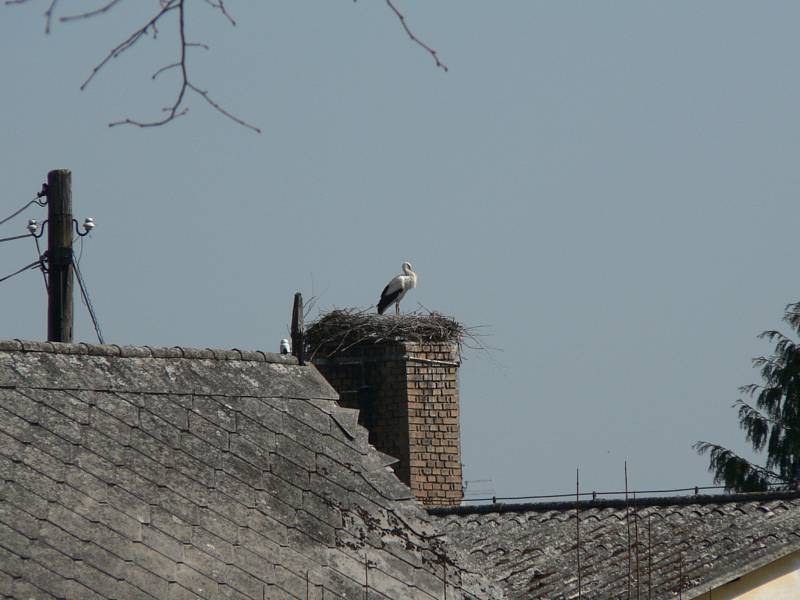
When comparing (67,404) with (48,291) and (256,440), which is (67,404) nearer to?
(256,440)

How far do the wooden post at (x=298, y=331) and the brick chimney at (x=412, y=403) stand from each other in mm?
8126

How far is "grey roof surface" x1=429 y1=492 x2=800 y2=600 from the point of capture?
12289 mm

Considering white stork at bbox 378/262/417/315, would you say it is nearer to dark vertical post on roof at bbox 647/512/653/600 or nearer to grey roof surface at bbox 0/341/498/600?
dark vertical post on roof at bbox 647/512/653/600

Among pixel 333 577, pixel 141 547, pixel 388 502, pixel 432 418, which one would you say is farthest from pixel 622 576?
pixel 432 418

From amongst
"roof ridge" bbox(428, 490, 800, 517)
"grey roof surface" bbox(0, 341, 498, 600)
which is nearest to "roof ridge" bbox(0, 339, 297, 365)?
"grey roof surface" bbox(0, 341, 498, 600)

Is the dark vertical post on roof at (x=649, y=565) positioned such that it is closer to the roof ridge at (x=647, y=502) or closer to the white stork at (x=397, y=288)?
the roof ridge at (x=647, y=502)

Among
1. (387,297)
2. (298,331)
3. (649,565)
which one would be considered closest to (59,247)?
(298,331)

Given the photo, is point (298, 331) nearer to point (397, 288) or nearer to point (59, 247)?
point (59, 247)

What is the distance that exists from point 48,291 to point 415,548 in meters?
5.44

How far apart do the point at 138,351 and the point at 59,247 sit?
161 inches

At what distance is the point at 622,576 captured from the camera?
40.9 feet

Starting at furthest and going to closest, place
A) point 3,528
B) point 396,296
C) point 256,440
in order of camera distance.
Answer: point 396,296, point 256,440, point 3,528

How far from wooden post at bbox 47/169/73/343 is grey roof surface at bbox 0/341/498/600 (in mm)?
3864

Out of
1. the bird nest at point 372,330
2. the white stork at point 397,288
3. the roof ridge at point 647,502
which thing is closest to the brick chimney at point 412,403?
the bird nest at point 372,330
